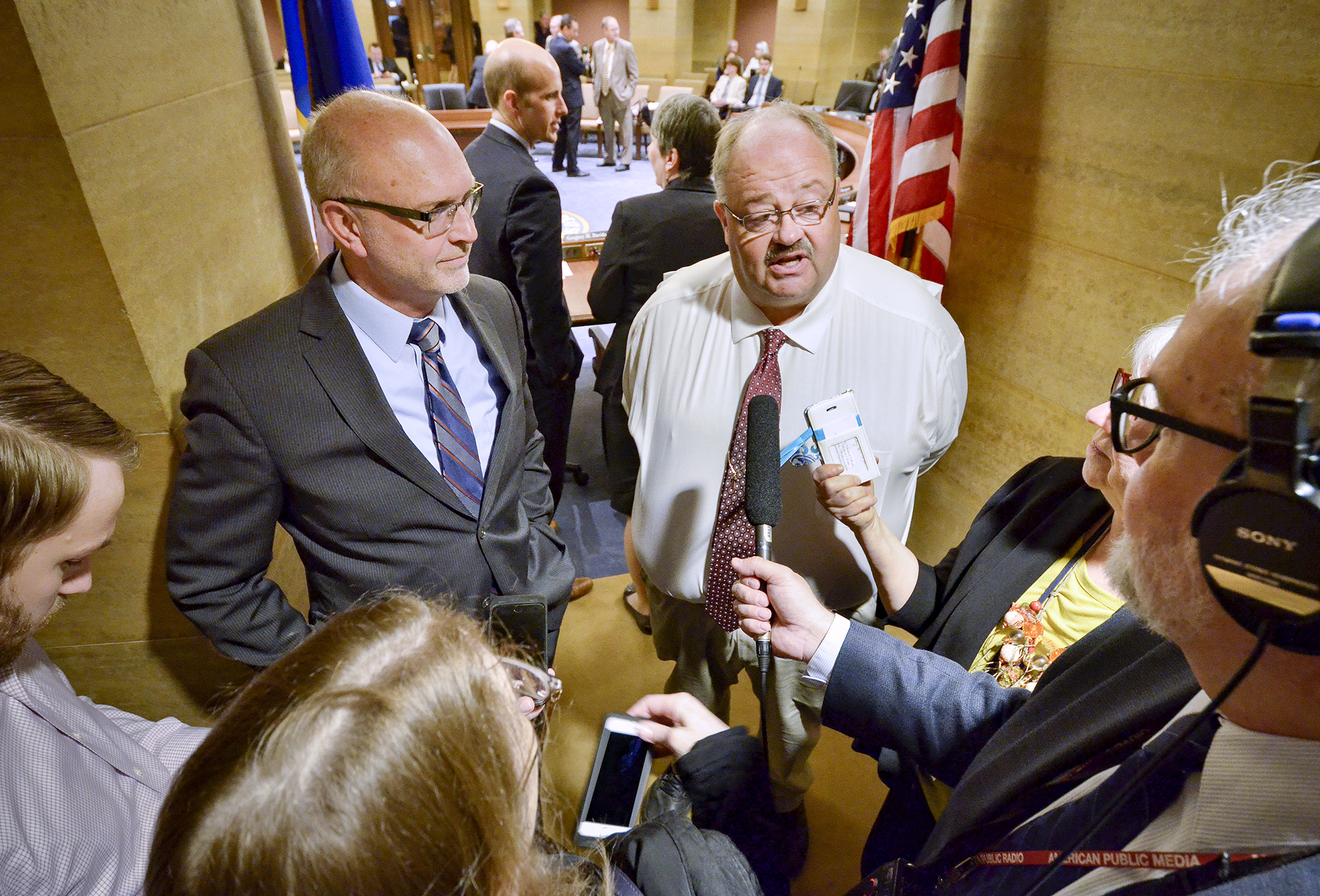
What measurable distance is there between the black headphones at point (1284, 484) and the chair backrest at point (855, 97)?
11967mm

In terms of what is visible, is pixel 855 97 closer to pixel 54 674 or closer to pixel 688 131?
pixel 688 131

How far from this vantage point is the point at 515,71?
2996 millimetres

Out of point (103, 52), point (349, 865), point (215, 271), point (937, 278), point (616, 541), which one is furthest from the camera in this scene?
point (616, 541)

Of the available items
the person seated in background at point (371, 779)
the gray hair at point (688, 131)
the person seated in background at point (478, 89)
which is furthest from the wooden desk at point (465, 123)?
the person seated in background at point (371, 779)

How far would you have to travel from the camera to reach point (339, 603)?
1.60 m

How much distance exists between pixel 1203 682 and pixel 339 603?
→ 162 centimetres

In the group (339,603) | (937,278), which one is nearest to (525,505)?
(339,603)

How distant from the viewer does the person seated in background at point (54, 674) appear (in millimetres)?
1018

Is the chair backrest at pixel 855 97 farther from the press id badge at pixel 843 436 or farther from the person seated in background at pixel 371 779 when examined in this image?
the person seated in background at pixel 371 779

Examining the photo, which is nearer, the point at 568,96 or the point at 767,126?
the point at 767,126

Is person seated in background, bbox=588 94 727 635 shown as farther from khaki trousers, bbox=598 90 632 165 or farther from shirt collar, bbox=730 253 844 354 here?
khaki trousers, bbox=598 90 632 165

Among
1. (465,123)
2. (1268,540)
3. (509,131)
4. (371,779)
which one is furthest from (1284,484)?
(465,123)

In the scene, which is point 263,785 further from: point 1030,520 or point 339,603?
point 1030,520

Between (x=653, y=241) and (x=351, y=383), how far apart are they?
1758 millimetres
